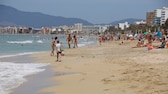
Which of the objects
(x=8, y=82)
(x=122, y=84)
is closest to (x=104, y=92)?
(x=122, y=84)

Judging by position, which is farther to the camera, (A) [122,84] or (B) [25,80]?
(B) [25,80]

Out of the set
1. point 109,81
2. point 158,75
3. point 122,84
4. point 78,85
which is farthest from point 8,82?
point 158,75

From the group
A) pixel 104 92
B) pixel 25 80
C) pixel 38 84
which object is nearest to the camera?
pixel 104 92

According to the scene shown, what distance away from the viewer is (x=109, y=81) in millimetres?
8711

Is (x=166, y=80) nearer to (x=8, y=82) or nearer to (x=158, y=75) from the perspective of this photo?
(x=158, y=75)

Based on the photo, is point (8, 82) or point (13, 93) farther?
point (8, 82)

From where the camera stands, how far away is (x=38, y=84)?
385 inches

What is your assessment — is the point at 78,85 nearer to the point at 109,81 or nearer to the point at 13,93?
the point at 109,81

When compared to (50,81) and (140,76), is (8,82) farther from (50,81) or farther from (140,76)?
(140,76)

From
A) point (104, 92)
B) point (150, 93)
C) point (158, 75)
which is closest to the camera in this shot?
point (150, 93)

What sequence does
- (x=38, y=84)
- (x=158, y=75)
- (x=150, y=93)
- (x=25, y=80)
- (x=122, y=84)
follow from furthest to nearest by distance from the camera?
(x=25, y=80) < (x=38, y=84) < (x=158, y=75) < (x=122, y=84) < (x=150, y=93)

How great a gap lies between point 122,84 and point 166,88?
1.40 m

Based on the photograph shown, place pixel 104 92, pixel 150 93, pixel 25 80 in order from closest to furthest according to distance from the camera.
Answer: pixel 150 93 < pixel 104 92 < pixel 25 80

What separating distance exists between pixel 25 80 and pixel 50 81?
86cm
